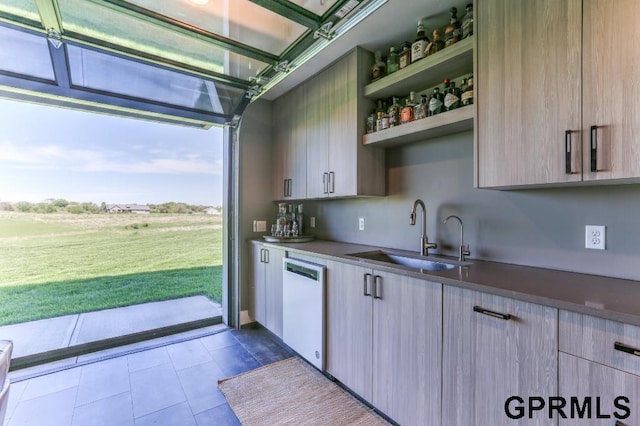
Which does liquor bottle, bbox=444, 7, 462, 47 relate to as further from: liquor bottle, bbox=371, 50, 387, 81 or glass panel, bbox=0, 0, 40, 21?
glass panel, bbox=0, 0, 40, 21

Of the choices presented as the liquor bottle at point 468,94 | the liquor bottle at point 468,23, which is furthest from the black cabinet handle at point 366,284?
the liquor bottle at point 468,23

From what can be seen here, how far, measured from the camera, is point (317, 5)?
5.56 ft

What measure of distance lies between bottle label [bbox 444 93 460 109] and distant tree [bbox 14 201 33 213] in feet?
10.4

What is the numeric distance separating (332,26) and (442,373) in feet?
6.49

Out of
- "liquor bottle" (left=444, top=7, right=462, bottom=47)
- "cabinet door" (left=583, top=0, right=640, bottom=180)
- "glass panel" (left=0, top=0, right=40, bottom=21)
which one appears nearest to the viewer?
"cabinet door" (left=583, top=0, right=640, bottom=180)

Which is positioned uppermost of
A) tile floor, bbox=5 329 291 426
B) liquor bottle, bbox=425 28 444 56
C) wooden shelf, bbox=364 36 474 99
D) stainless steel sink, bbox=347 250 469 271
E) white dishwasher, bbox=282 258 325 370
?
A: liquor bottle, bbox=425 28 444 56

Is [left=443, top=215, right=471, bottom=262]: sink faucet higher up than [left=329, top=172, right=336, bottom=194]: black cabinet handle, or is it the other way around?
[left=329, top=172, right=336, bottom=194]: black cabinet handle

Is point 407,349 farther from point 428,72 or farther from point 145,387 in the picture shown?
point 145,387

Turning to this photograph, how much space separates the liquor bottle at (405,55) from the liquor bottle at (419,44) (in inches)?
2.8

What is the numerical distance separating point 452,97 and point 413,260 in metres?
1.05

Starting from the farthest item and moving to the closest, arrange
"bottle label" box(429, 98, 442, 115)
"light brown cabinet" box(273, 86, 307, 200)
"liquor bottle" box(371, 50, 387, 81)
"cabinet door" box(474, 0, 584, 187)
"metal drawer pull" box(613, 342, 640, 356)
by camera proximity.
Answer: "light brown cabinet" box(273, 86, 307, 200) < "liquor bottle" box(371, 50, 387, 81) < "bottle label" box(429, 98, 442, 115) < "cabinet door" box(474, 0, 584, 187) < "metal drawer pull" box(613, 342, 640, 356)

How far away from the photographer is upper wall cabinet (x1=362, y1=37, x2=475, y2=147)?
5.35ft

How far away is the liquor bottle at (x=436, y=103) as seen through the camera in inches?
70.2

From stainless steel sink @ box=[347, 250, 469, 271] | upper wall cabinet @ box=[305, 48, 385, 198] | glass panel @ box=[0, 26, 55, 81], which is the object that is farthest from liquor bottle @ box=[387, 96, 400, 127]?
glass panel @ box=[0, 26, 55, 81]
